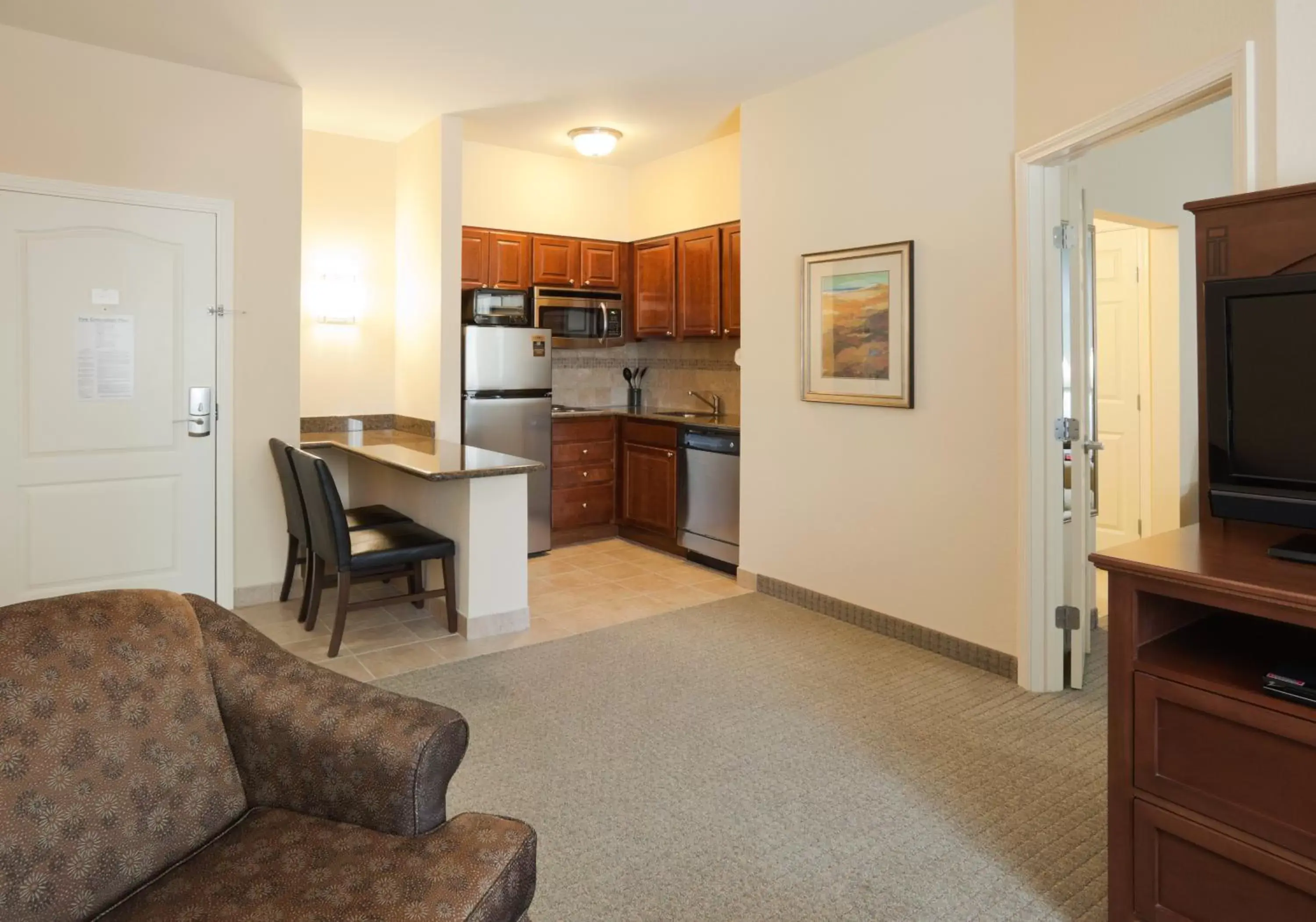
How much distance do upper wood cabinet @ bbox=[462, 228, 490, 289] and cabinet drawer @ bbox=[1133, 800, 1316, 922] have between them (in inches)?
193

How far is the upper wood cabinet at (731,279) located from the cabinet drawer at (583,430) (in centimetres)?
117

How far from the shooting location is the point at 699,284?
5.68 m

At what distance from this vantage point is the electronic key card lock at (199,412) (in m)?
4.28

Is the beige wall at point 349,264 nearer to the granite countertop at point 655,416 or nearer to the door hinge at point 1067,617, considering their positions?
the granite countertop at point 655,416

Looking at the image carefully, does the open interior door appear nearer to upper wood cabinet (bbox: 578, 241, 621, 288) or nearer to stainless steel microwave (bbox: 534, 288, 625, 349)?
stainless steel microwave (bbox: 534, 288, 625, 349)

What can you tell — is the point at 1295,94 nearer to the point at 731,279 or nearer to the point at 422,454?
the point at 731,279

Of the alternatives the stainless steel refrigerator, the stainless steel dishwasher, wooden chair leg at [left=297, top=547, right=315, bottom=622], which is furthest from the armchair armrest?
the stainless steel refrigerator

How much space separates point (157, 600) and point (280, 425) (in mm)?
3171

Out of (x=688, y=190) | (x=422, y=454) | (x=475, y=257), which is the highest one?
(x=688, y=190)

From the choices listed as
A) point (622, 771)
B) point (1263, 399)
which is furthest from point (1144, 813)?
point (622, 771)

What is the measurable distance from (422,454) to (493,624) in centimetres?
98

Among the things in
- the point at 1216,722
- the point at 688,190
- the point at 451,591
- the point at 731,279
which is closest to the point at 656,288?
the point at 688,190

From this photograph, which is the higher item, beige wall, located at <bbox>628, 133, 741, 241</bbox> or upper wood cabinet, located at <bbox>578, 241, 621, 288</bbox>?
beige wall, located at <bbox>628, 133, 741, 241</bbox>

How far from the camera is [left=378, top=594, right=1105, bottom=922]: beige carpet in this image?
2.05m
